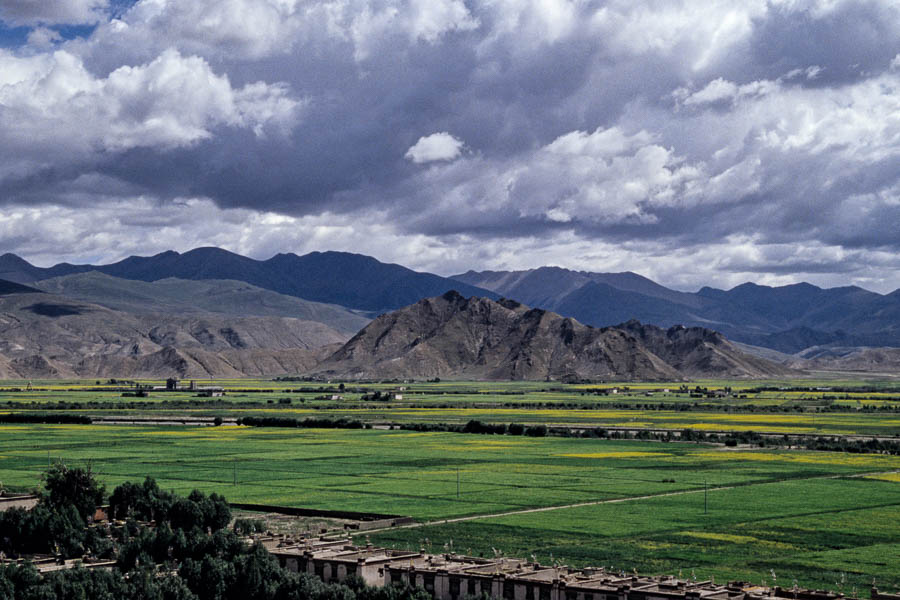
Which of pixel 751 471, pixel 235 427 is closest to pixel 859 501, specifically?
pixel 751 471

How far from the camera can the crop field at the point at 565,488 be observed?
192ft

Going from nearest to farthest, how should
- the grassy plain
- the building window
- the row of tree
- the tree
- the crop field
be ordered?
the row of tree < the building window < the crop field < the grassy plain < the tree

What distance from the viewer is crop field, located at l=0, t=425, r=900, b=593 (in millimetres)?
58406

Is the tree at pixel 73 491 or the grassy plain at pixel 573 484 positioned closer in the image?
the grassy plain at pixel 573 484

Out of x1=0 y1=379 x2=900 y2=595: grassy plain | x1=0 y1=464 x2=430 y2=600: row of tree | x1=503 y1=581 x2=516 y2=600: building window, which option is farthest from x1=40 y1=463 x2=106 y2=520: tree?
x1=503 y1=581 x2=516 y2=600: building window

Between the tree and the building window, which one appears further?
the tree

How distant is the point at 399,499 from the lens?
78.4 m

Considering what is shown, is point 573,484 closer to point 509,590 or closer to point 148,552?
point 148,552

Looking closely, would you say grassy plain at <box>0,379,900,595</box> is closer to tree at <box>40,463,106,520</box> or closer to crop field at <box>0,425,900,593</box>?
crop field at <box>0,425,900,593</box>

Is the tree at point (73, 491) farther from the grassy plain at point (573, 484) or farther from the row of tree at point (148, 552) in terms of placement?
the grassy plain at point (573, 484)

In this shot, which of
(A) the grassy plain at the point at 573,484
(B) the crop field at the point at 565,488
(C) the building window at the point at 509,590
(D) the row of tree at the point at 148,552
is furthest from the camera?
(A) the grassy plain at the point at 573,484

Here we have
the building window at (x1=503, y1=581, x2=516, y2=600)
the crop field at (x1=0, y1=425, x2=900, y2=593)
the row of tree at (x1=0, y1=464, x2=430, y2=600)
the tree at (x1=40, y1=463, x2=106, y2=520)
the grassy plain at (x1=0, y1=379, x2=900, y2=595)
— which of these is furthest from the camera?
the tree at (x1=40, y1=463, x2=106, y2=520)

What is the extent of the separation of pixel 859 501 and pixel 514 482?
78.3ft

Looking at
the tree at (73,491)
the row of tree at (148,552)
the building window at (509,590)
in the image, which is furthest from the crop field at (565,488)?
the tree at (73,491)
